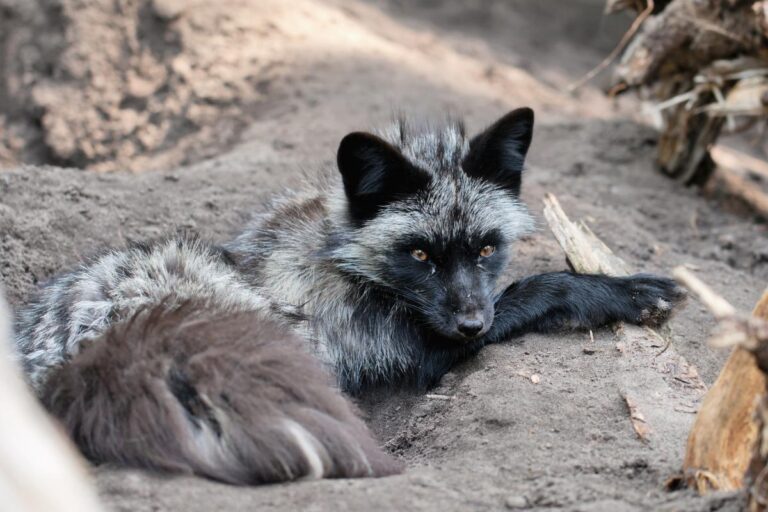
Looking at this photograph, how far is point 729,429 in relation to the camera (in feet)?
11.1

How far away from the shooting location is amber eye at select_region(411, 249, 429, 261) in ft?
17.0

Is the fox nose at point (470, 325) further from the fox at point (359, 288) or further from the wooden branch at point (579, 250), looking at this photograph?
the wooden branch at point (579, 250)

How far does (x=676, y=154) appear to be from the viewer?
866 centimetres

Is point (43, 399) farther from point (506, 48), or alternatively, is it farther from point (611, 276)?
point (506, 48)

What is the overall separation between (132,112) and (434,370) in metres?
6.36

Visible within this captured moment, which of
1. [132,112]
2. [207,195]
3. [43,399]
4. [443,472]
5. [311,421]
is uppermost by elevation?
[132,112]

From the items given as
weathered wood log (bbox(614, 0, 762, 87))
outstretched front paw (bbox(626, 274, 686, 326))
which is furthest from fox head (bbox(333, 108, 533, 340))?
weathered wood log (bbox(614, 0, 762, 87))

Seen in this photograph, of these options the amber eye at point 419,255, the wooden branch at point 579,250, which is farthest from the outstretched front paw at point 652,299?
the amber eye at point 419,255

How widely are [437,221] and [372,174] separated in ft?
1.64

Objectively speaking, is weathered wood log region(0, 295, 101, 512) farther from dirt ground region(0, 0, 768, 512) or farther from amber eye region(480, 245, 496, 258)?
amber eye region(480, 245, 496, 258)

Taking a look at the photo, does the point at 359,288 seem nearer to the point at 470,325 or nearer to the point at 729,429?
the point at 470,325

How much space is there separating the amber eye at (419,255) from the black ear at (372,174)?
0.35 metres

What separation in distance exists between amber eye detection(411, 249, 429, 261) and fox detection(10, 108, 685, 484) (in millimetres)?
19

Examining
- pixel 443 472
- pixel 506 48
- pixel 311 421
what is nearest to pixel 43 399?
pixel 311 421
